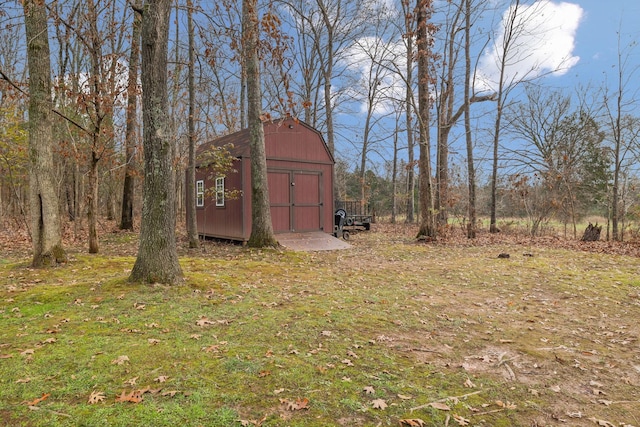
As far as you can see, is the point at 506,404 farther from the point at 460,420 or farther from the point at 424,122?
the point at 424,122

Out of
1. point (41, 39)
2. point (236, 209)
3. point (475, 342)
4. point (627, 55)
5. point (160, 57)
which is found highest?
point (627, 55)

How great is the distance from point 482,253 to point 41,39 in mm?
11354

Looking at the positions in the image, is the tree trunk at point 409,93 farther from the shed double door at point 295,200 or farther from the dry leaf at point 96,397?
the dry leaf at point 96,397

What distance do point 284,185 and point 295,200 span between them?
27.0 inches

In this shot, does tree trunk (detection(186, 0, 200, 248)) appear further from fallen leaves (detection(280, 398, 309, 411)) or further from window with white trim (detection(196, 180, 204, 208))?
fallen leaves (detection(280, 398, 309, 411))

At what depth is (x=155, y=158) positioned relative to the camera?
5168 millimetres

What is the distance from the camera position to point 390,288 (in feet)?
20.8

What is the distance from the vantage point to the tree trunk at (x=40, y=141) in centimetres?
647

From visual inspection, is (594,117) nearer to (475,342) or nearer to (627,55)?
(627,55)

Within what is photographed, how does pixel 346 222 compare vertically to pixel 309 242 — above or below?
above

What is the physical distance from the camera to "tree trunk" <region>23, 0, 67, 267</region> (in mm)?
6473

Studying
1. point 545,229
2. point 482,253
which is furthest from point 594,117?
point 482,253

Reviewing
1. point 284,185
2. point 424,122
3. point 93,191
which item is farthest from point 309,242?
point 93,191

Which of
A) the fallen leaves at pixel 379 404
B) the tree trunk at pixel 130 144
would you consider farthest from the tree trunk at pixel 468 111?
the fallen leaves at pixel 379 404
